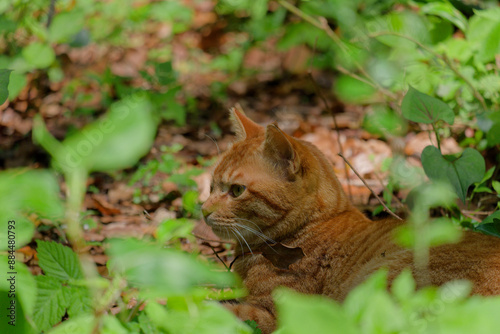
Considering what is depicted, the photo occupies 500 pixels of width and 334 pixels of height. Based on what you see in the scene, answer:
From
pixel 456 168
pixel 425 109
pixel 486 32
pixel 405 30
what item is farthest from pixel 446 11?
pixel 456 168

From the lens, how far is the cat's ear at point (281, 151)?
2.36 m

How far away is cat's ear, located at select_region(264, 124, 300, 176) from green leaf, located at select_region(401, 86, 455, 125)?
1.80 ft

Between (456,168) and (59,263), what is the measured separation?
1694mm

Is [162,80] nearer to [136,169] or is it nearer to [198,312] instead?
[136,169]

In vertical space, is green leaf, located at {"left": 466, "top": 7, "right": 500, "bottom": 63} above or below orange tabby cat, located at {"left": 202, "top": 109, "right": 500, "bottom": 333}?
above

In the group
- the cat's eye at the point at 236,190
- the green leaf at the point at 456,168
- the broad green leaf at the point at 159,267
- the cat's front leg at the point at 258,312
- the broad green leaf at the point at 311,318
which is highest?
the broad green leaf at the point at 311,318

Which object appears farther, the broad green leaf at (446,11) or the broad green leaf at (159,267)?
the broad green leaf at (446,11)

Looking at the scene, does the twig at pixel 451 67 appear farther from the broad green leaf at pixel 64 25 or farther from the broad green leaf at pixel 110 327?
the broad green leaf at pixel 110 327

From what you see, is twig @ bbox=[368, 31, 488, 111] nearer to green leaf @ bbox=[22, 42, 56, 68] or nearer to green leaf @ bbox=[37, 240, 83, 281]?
green leaf @ bbox=[22, 42, 56, 68]

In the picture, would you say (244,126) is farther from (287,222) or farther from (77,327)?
(77,327)

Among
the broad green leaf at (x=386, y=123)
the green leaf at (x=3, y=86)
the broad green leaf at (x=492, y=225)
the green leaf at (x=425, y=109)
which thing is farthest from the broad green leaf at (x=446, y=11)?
the green leaf at (x=3, y=86)

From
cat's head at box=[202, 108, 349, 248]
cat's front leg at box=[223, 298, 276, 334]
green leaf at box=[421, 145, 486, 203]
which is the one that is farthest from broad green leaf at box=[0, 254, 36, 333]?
green leaf at box=[421, 145, 486, 203]

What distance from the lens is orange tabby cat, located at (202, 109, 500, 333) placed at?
7.53 ft

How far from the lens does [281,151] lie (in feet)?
7.97
